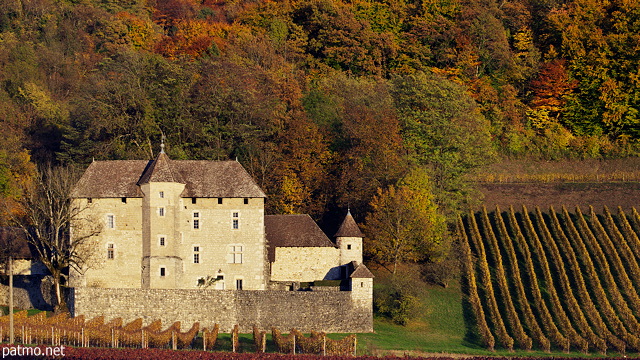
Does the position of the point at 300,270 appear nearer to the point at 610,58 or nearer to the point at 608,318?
the point at 608,318

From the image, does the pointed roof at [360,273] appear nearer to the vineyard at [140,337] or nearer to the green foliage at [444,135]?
the vineyard at [140,337]

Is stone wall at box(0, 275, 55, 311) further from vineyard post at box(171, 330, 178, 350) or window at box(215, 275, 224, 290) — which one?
vineyard post at box(171, 330, 178, 350)

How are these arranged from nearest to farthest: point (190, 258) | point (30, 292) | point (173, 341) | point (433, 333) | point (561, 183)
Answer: point (173, 341), point (433, 333), point (190, 258), point (30, 292), point (561, 183)

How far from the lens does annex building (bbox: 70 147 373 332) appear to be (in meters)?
64.2

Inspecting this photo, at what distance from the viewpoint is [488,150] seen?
84125 millimetres

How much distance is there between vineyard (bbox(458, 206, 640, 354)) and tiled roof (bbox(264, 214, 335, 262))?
10927mm

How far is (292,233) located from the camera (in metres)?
71.7

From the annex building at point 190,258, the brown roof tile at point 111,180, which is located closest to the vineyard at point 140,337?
the annex building at point 190,258

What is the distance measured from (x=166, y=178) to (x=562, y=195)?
114 feet

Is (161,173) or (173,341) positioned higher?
(161,173)

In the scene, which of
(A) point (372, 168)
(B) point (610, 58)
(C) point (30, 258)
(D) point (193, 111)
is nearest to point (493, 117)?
(B) point (610, 58)

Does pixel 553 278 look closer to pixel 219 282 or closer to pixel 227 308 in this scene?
pixel 219 282

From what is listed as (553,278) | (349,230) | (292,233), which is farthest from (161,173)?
(553,278)

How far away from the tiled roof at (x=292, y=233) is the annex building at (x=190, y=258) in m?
1.24
